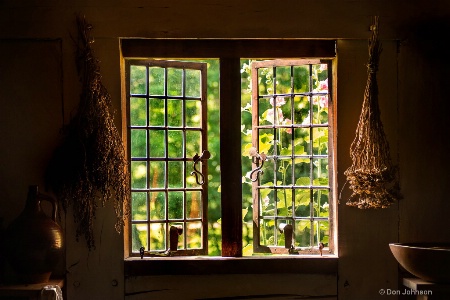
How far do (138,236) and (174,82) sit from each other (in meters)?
1.03

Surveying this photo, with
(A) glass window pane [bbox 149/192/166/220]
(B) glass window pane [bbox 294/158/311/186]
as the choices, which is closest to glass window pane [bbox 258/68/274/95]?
(B) glass window pane [bbox 294/158/311/186]

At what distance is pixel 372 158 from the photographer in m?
3.67

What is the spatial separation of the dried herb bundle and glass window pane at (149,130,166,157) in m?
0.29

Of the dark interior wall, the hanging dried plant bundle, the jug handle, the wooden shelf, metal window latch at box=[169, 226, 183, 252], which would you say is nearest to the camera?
the wooden shelf

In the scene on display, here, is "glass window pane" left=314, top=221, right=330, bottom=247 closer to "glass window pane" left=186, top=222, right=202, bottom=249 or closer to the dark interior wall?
the dark interior wall

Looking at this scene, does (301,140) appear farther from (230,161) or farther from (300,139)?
(230,161)

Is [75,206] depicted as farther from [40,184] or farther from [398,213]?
[398,213]

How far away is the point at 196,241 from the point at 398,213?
52.0 inches

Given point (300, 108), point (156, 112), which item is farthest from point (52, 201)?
point (300, 108)

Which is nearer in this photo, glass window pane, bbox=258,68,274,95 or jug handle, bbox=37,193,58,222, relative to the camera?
jug handle, bbox=37,193,58,222

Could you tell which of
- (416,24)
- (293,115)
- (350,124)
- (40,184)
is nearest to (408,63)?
(416,24)

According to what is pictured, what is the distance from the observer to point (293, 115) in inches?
159

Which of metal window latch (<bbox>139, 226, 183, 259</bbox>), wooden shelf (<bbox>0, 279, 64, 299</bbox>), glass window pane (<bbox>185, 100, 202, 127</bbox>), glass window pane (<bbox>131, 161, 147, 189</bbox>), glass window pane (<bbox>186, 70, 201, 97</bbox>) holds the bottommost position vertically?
wooden shelf (<bbox>0, 279, 64, 299</bbox>)

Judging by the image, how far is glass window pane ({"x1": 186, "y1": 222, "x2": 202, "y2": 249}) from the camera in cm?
401
